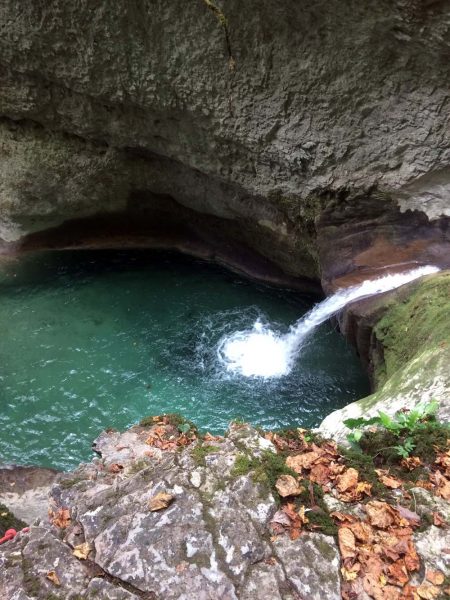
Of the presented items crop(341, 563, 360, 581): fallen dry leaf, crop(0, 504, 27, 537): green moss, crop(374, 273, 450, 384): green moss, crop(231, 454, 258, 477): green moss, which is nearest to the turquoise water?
crop(374, 273, 450, 384): green moss

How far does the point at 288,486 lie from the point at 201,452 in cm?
44

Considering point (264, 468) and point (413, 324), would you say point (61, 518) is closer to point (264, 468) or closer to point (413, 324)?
point (264, 468)

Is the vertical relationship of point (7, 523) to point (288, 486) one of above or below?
below

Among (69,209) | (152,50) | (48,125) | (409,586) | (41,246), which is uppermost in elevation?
(152,50)

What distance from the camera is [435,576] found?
1.71m

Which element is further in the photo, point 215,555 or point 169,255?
point 169,255

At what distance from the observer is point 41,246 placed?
30.6 ft

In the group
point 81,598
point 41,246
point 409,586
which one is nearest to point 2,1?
point 41,246

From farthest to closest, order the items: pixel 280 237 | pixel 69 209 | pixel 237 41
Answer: pixel 69 209 < pixel 280 237 < pixel 237 41

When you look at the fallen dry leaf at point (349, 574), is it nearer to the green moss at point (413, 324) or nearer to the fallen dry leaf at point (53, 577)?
the fallen dry leaf at point (53, 577)

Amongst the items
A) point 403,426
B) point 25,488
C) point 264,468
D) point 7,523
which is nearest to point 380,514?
point 264,468

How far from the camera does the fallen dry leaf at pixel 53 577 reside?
1.76m

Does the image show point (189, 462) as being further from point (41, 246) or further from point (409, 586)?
point (41, 246)

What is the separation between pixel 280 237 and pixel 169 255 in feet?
9.28
